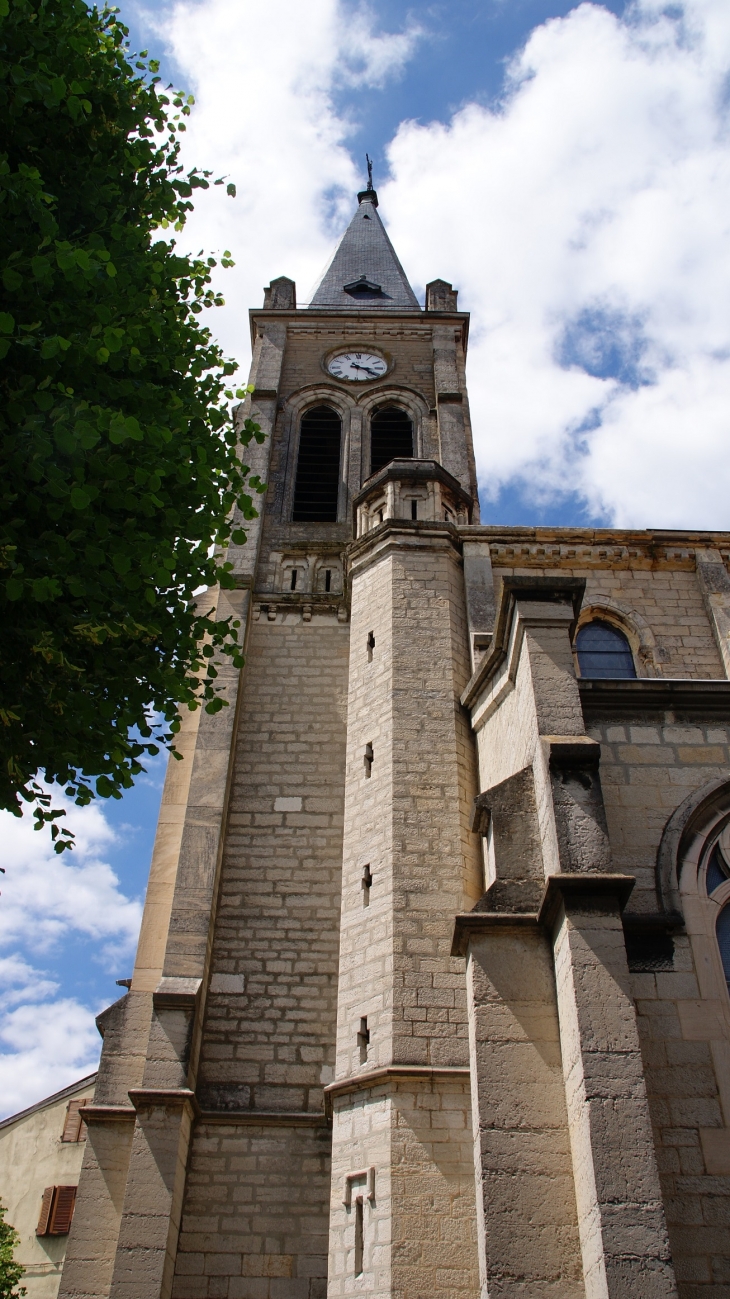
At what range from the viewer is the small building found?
56.4 feet

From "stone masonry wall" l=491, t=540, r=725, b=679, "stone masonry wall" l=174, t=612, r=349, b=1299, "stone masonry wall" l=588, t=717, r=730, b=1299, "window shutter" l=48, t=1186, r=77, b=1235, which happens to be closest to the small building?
"window shutter" l=48, t=1186, r=77, b=1235

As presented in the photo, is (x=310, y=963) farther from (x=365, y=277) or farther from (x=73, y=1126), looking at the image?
(x=365, y=277)

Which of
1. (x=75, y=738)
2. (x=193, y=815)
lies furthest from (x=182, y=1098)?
(x=75, y=738)

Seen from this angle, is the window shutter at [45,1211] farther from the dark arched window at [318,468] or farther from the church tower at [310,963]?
the dark arched window at [318,468]

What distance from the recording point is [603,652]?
46.1 feet

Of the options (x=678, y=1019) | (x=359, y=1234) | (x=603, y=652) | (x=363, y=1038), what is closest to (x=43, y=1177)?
(x=363, y=1038)

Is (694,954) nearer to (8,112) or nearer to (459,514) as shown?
(8,112)

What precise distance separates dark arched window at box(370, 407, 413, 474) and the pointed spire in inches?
139

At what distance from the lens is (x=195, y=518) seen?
786cm

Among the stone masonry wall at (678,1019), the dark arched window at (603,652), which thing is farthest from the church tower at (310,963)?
the stone masonry wall at (678,1019)

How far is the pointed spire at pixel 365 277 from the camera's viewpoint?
26.4m

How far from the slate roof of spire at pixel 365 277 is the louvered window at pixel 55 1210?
17.8m

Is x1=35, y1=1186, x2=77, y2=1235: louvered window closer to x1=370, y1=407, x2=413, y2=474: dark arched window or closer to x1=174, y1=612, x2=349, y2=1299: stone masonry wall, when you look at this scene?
x1=174, y1=612, x2=349, y2=1299: stone masonry wall

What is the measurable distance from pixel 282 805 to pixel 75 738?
577 cm
